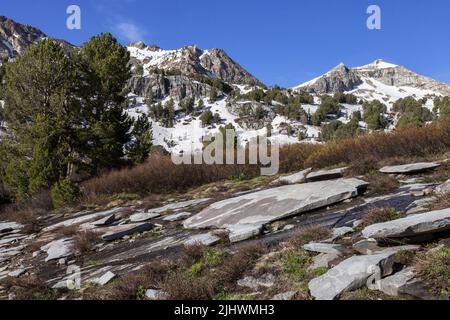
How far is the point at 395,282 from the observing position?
3.36m

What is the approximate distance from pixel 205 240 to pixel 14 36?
207m

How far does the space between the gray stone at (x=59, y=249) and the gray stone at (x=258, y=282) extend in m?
Answer: 4.05

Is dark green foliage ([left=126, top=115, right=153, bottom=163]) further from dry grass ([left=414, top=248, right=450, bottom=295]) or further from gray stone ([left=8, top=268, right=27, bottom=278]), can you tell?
dry grass ([left=414, top=248, right=450, bottom=295])

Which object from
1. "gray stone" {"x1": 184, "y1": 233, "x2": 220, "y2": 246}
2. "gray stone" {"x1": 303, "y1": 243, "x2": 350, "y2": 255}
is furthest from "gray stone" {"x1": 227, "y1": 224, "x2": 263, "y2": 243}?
"gray stone" {"x1": 303, "y1": 243, "x2": 350, "y2": 255}

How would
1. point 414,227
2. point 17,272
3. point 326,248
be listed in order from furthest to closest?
point 17,272 → point 326,248 → point 414,227

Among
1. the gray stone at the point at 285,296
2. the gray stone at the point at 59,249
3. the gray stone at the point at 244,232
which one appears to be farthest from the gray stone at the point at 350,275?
the gray stone at the point at 59,249

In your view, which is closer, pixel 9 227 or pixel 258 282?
pixel 258 282

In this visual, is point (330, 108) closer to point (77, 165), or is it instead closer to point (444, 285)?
point (77, 165)

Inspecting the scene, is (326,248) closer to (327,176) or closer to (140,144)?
(327,176)

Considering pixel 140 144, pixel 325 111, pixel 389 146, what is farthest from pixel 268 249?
pixel 325 111

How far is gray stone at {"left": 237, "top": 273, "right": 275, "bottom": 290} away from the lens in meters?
4.06

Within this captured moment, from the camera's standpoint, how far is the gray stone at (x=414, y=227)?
398cm
